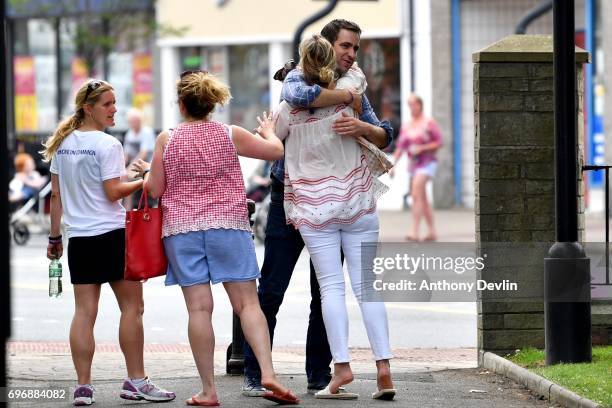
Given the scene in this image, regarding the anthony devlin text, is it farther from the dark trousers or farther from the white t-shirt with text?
the white t-shirt with text

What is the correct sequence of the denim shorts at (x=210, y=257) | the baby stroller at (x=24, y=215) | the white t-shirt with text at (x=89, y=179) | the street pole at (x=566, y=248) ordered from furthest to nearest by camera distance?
the baby stroller at (x=24, y=215) < the street pole at (x=566, y=248) < the white t-shirt with text at (x=89, y=179) < the denim shorts at (x=210, y=257)

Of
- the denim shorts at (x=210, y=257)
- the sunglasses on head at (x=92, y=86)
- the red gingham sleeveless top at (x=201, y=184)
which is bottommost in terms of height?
the denim shorts at (x=210, y=257)

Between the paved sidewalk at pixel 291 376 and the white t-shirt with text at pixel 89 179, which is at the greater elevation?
the white t-shirt with text at pixel 89 179

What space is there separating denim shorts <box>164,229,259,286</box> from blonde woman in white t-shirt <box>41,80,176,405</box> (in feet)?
1.39

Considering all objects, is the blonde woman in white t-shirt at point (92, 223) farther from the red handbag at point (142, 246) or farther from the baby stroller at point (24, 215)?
the baby stroller at point (24, 215)

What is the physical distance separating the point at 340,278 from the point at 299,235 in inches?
13.9

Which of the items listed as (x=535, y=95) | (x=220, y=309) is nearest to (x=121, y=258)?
(x=535, y=95)

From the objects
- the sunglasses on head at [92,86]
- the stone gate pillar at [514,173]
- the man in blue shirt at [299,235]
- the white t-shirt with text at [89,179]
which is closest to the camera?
the man in blue shirt at [299,235]

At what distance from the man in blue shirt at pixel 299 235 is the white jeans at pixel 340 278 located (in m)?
0.25

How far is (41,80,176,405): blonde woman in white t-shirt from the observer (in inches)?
307

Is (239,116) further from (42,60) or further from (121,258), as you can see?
(121,258)

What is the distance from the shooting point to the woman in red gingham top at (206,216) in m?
7.54

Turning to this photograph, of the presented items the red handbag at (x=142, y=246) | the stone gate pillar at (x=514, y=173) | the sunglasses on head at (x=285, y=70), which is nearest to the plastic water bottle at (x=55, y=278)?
the red handbag at (x=142, y=246)

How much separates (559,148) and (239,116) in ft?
72.9
